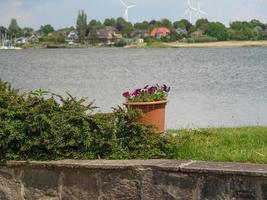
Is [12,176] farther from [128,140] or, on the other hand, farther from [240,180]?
[240,180]

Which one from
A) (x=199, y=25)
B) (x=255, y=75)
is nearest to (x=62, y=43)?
(x=199, y=25)

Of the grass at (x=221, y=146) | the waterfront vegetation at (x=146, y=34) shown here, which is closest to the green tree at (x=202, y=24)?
the waterfront vegetation at (x=146, y=34)

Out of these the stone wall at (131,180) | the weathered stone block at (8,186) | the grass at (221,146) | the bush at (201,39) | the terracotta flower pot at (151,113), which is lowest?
the weathered stone block at (8,186)

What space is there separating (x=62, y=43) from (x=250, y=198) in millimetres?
119712

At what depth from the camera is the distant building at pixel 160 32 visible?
10231 centimetres

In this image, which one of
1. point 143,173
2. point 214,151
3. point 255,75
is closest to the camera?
point 143,173

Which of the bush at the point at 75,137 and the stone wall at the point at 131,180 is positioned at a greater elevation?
the bush at the point at 75,137

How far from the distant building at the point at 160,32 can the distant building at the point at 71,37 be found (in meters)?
24.3

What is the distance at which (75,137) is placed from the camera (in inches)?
239

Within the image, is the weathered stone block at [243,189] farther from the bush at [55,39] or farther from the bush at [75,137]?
the bush at [55,39]

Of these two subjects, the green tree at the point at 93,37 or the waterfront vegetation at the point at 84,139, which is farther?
the green tree at the point at 93,37

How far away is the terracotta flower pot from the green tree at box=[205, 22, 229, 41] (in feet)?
293

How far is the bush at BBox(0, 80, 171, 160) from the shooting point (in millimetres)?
6023

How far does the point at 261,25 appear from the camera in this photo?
100 metres
